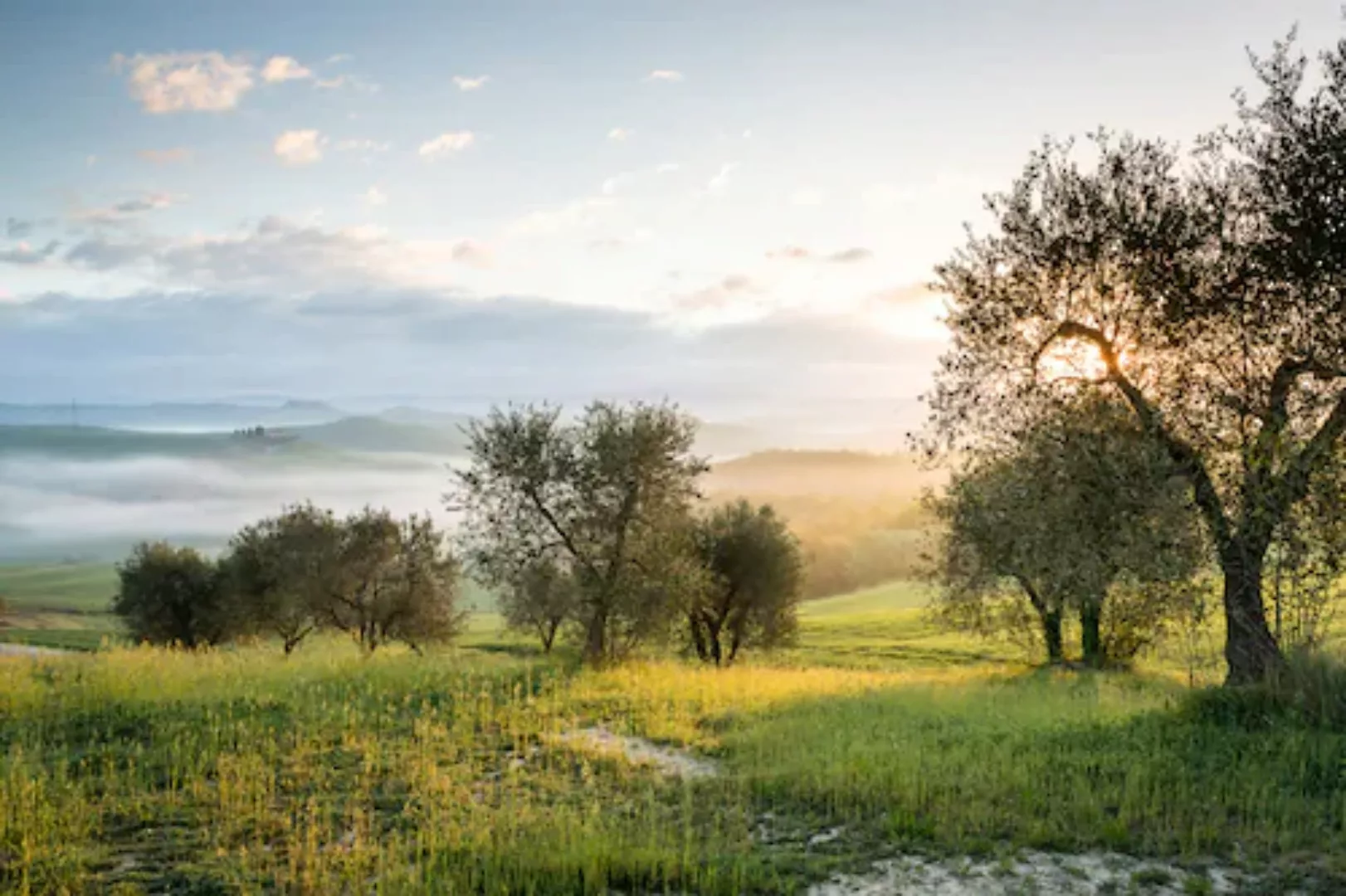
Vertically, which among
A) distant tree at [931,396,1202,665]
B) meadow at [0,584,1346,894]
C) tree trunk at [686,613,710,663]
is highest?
distant tree at [931,396,1202,665]

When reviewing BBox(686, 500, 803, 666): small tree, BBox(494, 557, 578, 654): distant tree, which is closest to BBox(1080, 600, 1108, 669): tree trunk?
BBox(686, 500, 803, 666): small tree

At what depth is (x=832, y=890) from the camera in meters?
Result: 9.92

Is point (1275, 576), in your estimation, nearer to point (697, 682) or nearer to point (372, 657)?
point (697, 682)

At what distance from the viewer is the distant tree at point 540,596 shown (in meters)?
34.3

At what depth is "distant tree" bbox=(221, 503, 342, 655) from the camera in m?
55.9

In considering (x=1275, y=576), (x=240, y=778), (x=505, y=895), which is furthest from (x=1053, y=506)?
(x=240, y=778)

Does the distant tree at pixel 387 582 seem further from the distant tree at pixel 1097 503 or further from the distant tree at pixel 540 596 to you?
the distant tree at pixel 1097 503

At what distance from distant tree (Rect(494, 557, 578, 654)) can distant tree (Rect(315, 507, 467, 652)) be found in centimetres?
447

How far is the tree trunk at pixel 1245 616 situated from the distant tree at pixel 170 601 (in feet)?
196

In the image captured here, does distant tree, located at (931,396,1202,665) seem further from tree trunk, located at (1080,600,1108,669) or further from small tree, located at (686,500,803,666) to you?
small tree, located at (686,500,803,666)

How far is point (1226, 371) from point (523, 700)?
1607 centimetres

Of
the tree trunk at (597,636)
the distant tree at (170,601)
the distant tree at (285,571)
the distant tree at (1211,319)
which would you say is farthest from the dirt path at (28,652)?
the distant tree at (1211,319)

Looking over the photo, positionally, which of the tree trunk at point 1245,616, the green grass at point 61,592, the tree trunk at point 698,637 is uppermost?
the tree trunk at point 1245,616

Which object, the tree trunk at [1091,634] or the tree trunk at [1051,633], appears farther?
the tree trunk at [1051,633]
